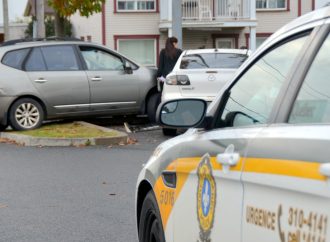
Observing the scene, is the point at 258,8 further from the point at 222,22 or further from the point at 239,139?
the point at 239,139

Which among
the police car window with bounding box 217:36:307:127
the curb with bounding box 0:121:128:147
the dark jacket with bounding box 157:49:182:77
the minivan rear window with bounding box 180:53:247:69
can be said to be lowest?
the curb with bounding box 0:121:128:147

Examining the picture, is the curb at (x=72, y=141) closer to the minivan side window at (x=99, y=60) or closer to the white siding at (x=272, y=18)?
the minivan side window at (x=99, y=60)

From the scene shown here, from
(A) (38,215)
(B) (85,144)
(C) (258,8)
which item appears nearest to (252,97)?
(A) (38,215)

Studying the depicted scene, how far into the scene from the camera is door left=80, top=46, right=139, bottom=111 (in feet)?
44.7

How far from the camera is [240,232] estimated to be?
289cm

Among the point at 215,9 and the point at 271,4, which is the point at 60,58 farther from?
the point at 271,4

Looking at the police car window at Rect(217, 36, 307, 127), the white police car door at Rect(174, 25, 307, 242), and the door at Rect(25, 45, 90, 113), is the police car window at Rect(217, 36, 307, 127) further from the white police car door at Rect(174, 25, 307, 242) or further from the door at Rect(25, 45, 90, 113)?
the door at Rect(25, 45, 90, 113)

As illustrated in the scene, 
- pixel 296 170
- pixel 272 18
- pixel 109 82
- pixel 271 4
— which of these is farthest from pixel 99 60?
pixel 271 4

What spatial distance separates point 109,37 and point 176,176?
24.6 meters

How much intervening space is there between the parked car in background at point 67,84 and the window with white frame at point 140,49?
1422 cm

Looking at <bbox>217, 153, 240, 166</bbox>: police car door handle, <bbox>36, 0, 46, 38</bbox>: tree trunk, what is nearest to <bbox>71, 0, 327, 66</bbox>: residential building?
<bbox>36, 0, 46, 38</bbox>: tree trunk

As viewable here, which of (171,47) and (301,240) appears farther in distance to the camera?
(171,47)

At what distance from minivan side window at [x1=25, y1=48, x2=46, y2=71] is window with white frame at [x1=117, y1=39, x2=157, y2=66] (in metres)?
15.0

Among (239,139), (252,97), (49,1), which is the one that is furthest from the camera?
(49,1)
